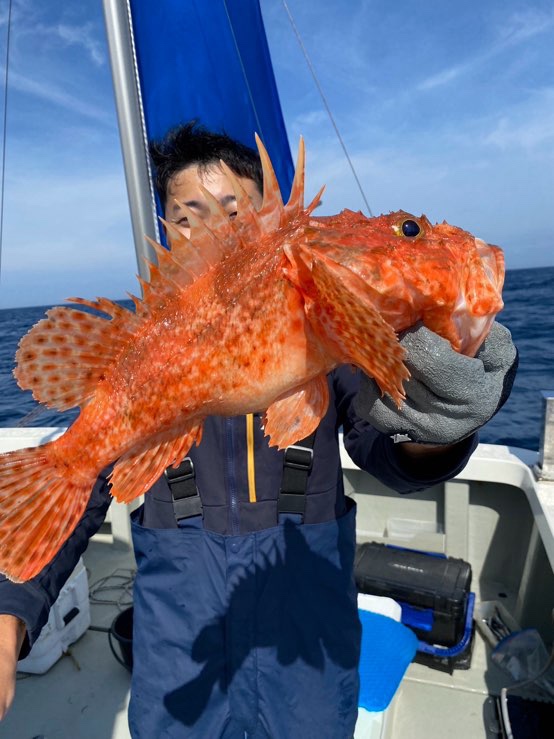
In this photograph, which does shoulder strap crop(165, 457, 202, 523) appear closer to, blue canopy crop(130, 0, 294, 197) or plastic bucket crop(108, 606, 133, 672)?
plastic bucket crop(108, 606, 133, 672)

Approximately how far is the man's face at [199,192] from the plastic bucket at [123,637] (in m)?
3.66

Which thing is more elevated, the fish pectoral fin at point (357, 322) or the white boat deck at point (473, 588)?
the fish pectoral fin at point (357, 322)

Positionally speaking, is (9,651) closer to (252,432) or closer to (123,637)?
(252,432)

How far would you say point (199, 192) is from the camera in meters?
2.79

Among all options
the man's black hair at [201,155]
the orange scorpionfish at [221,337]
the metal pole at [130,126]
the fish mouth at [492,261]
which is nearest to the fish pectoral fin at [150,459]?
the orange scorpionfish at [221,337]

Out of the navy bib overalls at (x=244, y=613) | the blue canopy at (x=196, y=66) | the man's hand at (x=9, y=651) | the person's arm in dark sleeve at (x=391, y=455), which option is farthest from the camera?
the blue canopy at (x=196, y=66)

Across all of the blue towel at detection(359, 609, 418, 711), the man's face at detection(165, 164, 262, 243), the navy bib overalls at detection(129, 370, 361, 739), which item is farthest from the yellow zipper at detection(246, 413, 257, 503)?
the blue towel at detection(359, 609, 418, 711)

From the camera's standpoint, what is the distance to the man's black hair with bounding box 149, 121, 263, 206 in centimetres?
309

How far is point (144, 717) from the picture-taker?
8.35 feet

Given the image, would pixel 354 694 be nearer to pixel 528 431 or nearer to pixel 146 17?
pixel 146 17

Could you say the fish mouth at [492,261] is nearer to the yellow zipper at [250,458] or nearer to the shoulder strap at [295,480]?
the shoulder strap at [295,480]

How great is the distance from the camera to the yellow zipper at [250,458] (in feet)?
8.64

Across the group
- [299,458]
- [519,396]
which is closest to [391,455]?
[299,458]

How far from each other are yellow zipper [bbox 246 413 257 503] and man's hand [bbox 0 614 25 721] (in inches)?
47.2
